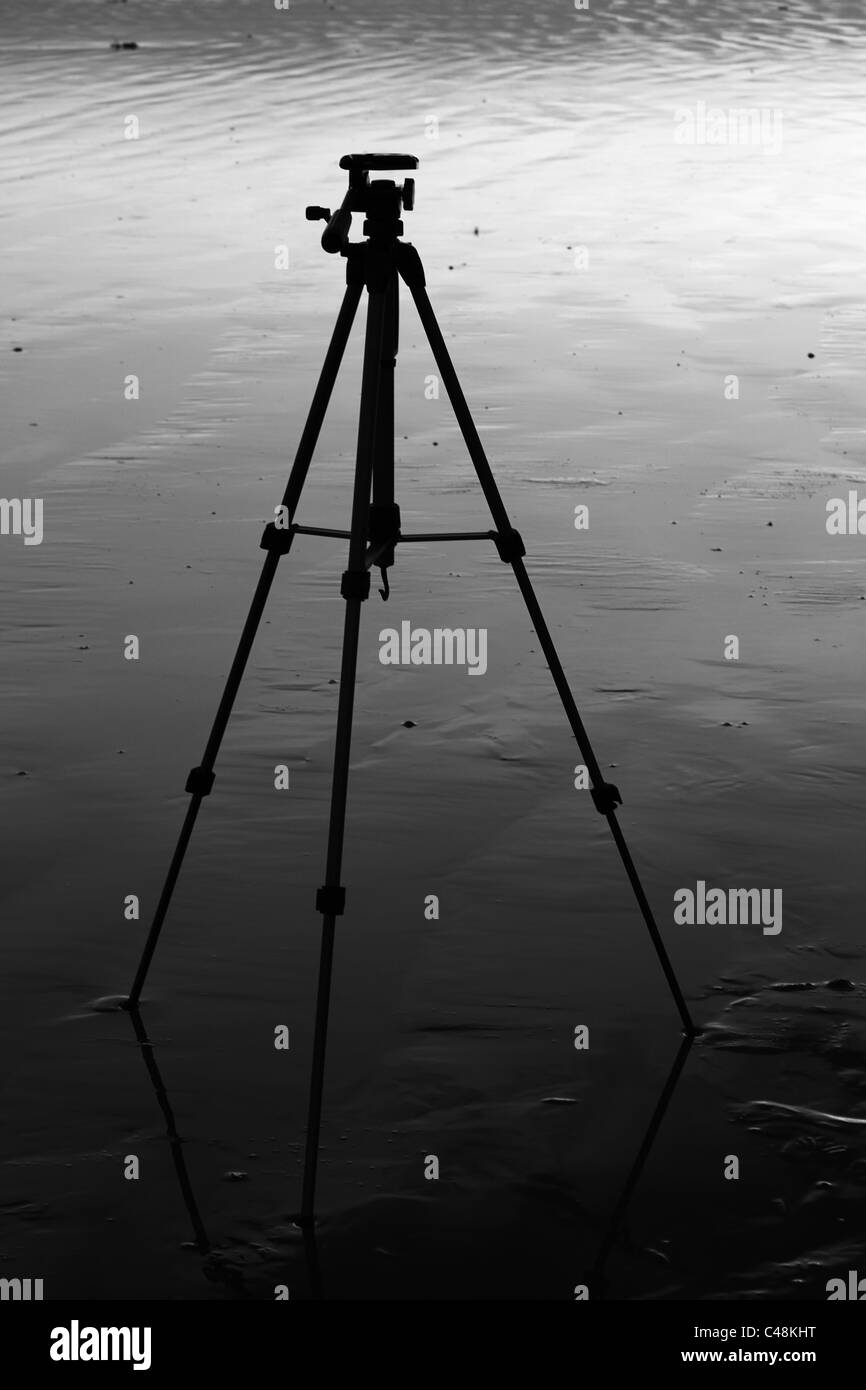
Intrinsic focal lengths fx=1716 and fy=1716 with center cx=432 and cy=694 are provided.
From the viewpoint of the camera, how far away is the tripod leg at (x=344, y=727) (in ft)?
10.2

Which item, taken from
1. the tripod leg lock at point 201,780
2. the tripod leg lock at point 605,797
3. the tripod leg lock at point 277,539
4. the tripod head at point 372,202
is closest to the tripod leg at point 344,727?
the tripod head at point 372,202

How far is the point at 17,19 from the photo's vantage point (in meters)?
21.8

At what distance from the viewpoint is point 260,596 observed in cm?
347

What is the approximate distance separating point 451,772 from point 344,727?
1.68 metres

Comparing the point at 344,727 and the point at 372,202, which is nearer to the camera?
the point at 344,727

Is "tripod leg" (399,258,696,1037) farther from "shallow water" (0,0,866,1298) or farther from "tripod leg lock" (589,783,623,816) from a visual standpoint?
"shallow water" (0,0,866,1298)

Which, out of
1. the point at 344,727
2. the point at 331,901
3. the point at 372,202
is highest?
the point at 372,202

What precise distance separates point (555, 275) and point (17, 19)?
14.1 meters

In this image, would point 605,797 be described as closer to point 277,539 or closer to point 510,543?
point 510,543

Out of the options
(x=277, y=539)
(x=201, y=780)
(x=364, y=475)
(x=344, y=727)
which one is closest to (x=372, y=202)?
(x=364, y=475)

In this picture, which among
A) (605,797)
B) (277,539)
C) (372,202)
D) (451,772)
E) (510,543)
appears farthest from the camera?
(451,772)

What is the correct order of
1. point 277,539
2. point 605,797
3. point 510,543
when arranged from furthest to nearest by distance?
point 605,797 → point 510,543 → point 277,539

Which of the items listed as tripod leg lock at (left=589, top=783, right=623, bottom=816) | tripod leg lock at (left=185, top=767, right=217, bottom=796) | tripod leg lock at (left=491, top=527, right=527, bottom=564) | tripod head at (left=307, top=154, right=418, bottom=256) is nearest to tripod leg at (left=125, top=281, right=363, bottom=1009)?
tripod leg lock at (left=185, top=767, right=217, bottom=796)

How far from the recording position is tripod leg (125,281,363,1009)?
3.25 m
